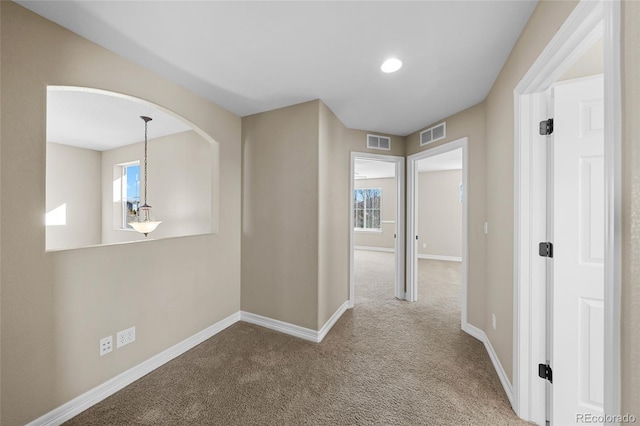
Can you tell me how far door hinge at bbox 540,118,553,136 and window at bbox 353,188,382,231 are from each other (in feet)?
22.4

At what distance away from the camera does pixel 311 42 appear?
1676 millimetres

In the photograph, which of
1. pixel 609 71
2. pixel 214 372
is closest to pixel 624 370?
pixel 609 71

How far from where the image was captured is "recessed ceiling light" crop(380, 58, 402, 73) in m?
1.87

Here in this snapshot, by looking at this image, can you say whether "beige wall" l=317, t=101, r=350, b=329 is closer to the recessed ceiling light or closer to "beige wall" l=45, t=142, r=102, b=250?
the recessed ceiling light

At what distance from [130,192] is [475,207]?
5.68 metres

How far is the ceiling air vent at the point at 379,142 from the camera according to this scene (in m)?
3.51

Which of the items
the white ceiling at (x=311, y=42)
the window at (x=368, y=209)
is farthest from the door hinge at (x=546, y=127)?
the window at (x=368, y=209)

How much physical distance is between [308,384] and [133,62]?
2.84 meters

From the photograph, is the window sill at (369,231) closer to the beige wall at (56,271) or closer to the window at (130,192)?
the window at (130,192)

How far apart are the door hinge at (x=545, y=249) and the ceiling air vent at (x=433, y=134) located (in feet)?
6.12

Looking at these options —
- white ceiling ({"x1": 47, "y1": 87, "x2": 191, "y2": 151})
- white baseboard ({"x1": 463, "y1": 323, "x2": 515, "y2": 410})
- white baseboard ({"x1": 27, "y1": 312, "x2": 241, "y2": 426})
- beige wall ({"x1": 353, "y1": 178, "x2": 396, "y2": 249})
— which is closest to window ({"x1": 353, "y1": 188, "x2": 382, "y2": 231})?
beige wall ({"x1": 353, "y1": 178, "x2": 396, "y2": 249})

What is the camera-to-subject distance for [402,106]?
2.67 meters

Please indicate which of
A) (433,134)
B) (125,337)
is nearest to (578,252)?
(433,134)

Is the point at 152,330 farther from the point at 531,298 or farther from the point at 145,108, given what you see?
the point at 531,298
